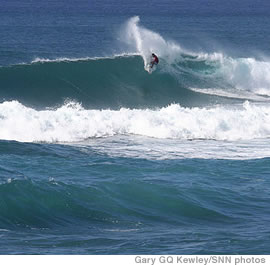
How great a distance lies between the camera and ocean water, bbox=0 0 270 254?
15344 millimetres

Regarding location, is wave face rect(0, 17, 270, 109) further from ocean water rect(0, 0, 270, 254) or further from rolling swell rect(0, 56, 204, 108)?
ocean water rect(0, 0, 270, 254)

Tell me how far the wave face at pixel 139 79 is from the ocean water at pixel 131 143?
0.10m

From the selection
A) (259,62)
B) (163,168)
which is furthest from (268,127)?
(259,62)

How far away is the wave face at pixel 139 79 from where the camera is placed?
33375mm

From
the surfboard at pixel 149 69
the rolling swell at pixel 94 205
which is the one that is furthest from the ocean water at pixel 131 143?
the surfboard at pixel 149 69

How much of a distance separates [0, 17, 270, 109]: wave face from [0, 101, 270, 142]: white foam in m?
4.72

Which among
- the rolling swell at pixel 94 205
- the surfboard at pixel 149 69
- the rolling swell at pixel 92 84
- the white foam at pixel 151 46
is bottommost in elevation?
the rolling swell at pixel 94 205

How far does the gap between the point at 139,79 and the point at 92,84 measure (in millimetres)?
3063

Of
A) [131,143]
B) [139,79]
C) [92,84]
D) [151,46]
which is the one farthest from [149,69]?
[131,143]

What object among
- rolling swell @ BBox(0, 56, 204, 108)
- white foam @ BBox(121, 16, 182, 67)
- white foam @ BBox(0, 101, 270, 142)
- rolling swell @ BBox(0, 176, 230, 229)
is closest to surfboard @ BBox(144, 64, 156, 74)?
rolling swell @ BBox(0, 56, 204, 108)

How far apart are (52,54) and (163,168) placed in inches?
848

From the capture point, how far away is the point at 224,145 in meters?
25.0

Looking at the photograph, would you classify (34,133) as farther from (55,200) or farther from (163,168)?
(55,200)

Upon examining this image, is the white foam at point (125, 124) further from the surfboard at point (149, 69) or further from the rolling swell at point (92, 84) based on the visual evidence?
the surfboard at point (149, 69)
